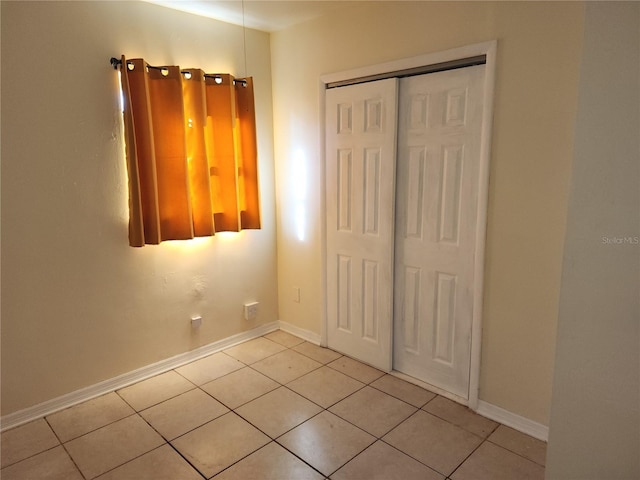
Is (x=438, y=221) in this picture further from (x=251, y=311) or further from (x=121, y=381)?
(x=121, y=381)

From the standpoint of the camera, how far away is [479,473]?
1.92 meters

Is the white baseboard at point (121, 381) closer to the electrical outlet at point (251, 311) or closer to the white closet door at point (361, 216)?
the electrical outlet at point (251, 311)

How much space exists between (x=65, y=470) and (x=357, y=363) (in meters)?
1.86

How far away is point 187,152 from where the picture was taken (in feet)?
9.05

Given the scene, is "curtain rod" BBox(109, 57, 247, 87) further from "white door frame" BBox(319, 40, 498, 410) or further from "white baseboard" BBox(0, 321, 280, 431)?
"white baseboard" BBox(0, 321, 280, 431)

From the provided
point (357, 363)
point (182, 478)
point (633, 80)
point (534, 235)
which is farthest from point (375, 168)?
point (182, 478)

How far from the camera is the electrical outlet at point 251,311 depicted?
338 centimetres

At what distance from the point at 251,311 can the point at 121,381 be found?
109 centimetres

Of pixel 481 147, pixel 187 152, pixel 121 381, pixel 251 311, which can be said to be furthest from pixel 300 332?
pixel 481 147

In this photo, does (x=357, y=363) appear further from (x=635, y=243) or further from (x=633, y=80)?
(x=633, y=80)

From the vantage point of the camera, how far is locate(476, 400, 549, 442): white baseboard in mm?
2154

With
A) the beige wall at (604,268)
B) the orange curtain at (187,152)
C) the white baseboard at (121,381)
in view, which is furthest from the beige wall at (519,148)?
the white baseboard at (121,381)

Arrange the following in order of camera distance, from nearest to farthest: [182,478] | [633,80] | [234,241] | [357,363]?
[633,80] < [182,478] < [357,363] < [234,241]

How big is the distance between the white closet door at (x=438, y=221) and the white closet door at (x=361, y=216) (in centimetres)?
9
